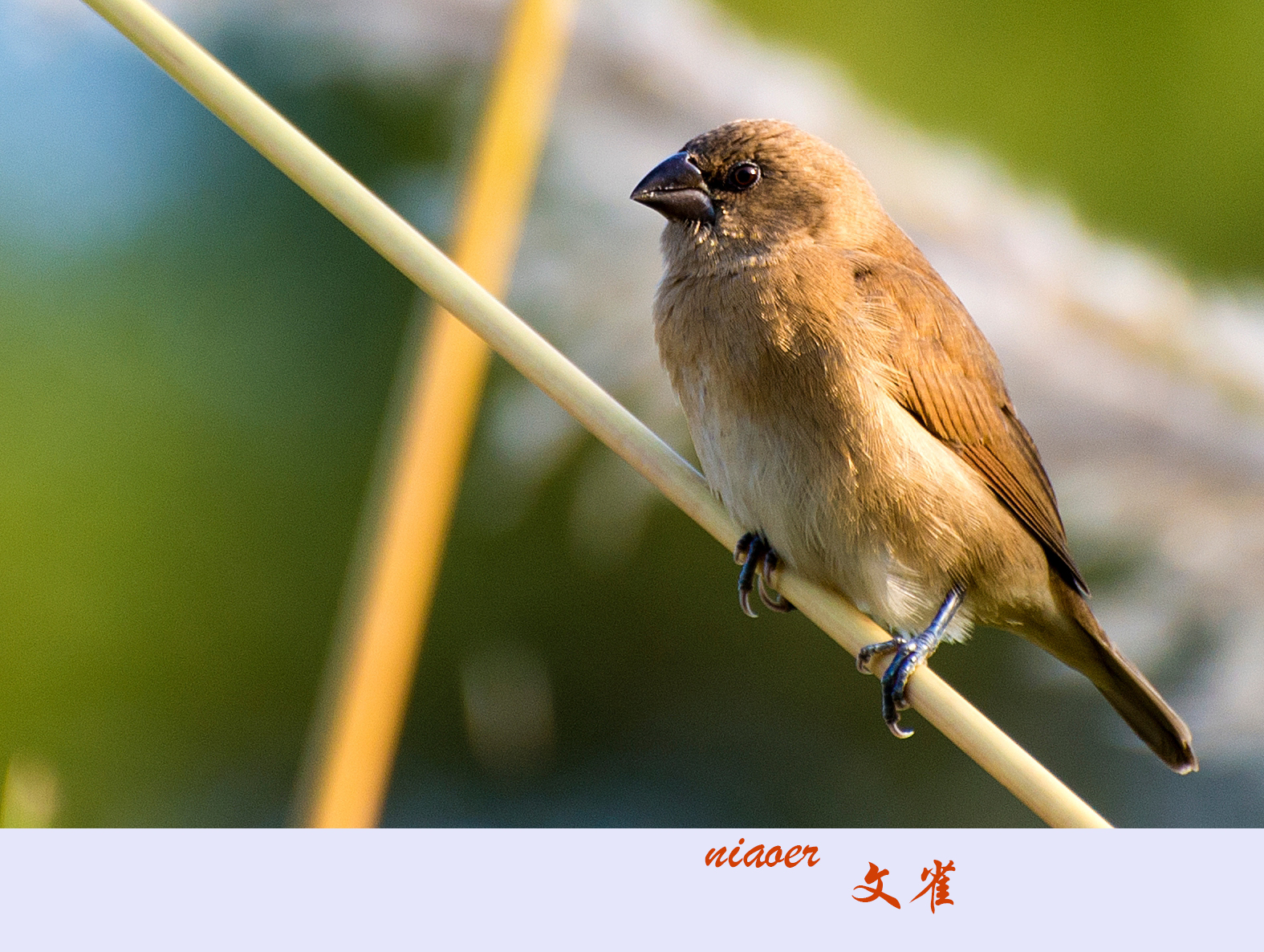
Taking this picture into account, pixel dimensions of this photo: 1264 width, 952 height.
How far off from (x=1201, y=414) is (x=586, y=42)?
1.26 metres

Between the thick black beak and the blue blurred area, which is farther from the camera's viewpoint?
the blue blurred area

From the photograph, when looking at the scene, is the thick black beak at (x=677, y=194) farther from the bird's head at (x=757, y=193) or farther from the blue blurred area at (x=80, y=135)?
the blue blurred area at (x=80, y=135)

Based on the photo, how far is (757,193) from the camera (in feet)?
6.68

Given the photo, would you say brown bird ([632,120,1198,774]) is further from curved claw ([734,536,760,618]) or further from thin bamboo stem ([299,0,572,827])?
thin bamboo stem ([299,0,572,827])

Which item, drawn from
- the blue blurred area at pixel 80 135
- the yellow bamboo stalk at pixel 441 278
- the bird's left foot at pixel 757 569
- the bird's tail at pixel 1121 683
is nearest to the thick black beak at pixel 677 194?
the bird's left foot at pixel 757 569

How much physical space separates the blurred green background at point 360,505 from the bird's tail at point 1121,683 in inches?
3.4

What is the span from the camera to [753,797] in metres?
2.17

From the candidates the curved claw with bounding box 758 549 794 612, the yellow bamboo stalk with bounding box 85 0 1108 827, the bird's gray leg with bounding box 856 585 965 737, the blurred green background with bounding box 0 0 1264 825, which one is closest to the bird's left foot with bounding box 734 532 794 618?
the curved claw with bounding box 758 549 794 612

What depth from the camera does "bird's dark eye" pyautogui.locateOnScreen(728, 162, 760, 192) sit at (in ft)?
6.71

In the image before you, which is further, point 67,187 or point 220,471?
point 220,471

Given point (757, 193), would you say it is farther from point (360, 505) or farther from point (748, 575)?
point (360, 505)

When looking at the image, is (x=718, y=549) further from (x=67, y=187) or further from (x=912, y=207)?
(x=67, y=187)
